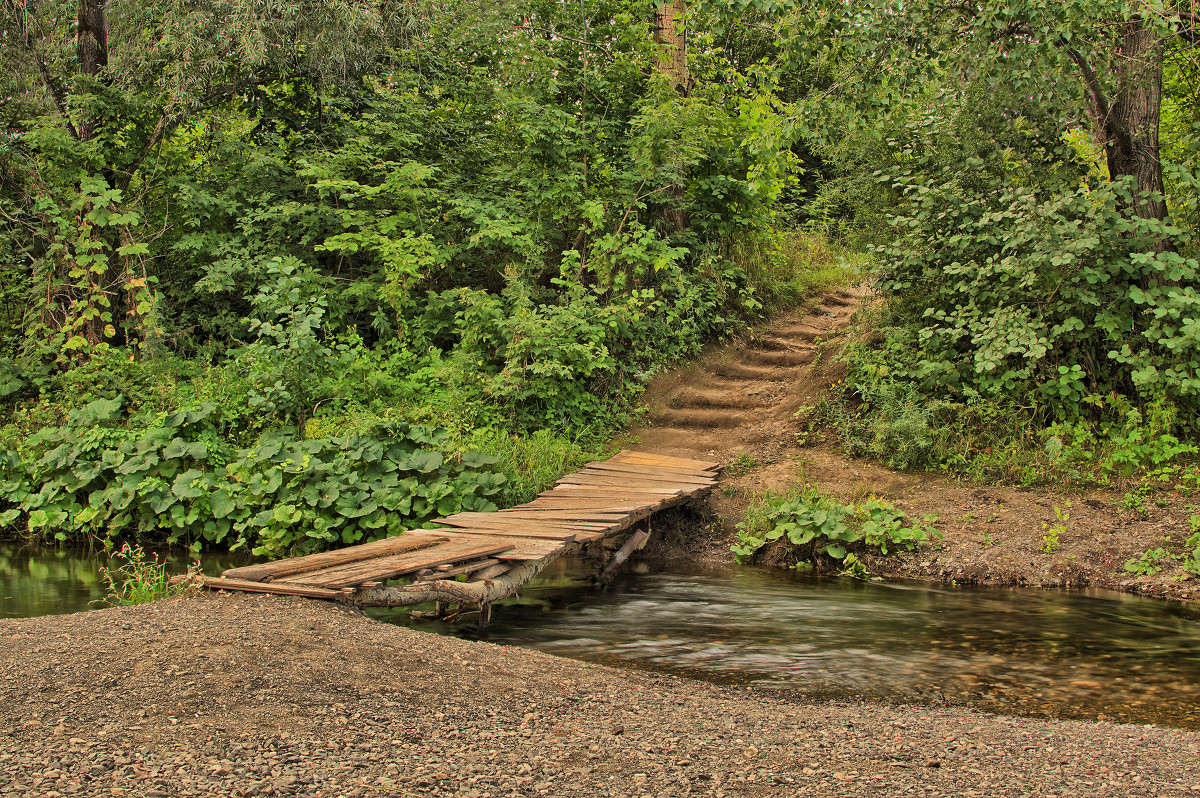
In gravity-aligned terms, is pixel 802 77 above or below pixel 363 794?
above

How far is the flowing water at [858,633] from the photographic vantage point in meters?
5.19

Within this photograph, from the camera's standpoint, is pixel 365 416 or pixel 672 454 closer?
pixel 365 416

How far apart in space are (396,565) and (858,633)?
332cm

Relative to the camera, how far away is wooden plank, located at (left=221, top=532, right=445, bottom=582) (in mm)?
5664

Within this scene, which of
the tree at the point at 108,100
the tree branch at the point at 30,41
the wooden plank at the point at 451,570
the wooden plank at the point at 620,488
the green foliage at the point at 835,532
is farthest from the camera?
the tree branch at the point at 30,41

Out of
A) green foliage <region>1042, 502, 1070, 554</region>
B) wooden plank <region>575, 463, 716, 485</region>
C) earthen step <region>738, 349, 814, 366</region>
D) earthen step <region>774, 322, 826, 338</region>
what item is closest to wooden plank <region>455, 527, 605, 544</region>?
wooden plank <region>575, 463, 716, 485</region>

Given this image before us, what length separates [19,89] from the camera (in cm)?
1099

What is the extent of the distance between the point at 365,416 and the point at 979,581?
6104mm

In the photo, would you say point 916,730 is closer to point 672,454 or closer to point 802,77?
point 672,454

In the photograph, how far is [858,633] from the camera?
6.36 metres

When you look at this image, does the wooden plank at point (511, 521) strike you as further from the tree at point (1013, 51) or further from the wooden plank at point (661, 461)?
the tree at point (1013, 51)

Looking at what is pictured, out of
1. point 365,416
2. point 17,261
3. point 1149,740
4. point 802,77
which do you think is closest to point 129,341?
point 17,261

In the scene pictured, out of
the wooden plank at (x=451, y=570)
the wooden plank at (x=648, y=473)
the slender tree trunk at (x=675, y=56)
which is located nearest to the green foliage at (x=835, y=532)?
the wooden plank at (x=648, y=473)

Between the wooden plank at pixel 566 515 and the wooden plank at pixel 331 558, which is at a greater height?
the wooden plank at pixel 331 558
